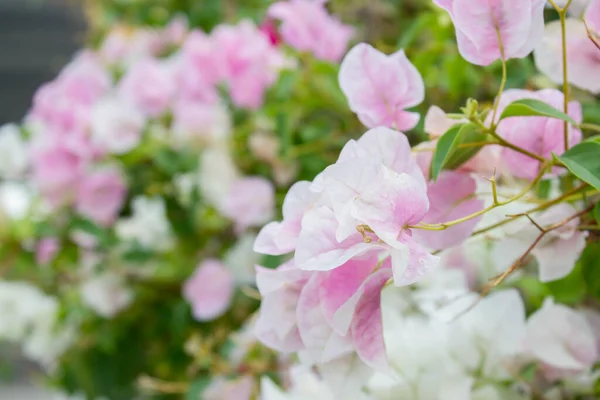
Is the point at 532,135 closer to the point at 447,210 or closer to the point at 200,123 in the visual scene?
the point at 447,210

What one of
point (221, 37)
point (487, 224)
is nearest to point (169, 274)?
point (221, 37)

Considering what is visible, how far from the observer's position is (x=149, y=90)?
70 cm

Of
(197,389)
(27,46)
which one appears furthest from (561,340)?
(27,46)

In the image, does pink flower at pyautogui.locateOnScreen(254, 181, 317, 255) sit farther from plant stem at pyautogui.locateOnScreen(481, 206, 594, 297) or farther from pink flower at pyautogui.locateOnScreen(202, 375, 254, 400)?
Answer: pink flower at pyautogui.locateOnScreen(202, 375, 254, 400)

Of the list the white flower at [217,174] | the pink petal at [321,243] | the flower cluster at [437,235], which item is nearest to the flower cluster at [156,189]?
the white flower at [217,174]

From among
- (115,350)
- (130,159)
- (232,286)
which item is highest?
(130,159)

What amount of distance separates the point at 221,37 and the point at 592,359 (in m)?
0.41

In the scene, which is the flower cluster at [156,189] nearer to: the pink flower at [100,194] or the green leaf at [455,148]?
the pink flower at [100,194]

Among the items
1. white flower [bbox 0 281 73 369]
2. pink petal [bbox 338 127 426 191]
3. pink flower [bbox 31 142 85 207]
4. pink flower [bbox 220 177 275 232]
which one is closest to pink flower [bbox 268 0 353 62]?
pink flower [bbox 220 177 275 232]

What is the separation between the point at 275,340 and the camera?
296 millimetres

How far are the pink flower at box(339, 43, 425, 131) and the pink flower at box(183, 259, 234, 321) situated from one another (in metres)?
0.40

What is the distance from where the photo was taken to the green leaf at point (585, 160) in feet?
0.86

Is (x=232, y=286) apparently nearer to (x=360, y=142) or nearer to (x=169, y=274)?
(x=169, y=274)

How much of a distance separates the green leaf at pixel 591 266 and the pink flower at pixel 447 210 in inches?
3.7
